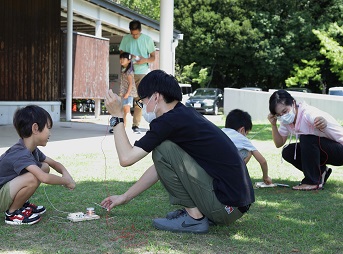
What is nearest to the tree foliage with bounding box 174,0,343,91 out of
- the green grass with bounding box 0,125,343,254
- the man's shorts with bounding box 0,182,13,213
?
the green grass with bounding box 0,125,343,254

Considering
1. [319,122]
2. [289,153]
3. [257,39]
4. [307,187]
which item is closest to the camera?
[319,122]

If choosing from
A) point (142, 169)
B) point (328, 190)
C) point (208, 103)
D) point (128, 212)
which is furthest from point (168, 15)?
point (208, 103)

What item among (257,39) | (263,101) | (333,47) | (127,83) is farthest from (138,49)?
(257,39)

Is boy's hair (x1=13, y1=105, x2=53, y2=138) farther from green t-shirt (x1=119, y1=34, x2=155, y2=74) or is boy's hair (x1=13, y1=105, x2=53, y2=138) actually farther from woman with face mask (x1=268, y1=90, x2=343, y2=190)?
green t-shirt (x1=119, y1=34, x2=155, y2=74)

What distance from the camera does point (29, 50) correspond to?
513 inches

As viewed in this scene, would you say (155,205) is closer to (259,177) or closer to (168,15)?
(259,177)

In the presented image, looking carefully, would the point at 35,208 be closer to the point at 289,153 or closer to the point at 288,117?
the point at 288,117

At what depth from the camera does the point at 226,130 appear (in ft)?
17.8

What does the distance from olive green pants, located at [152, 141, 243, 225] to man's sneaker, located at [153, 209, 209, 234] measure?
86 millimetres

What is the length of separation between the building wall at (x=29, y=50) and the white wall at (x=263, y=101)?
620 cm

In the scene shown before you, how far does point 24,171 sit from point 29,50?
9.21m

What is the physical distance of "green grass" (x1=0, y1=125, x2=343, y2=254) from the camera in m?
3.73

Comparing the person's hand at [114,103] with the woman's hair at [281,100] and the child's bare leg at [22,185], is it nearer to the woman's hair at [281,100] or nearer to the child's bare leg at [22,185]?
the child's bare leg at [22,185]

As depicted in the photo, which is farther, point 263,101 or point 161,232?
point 263,101
